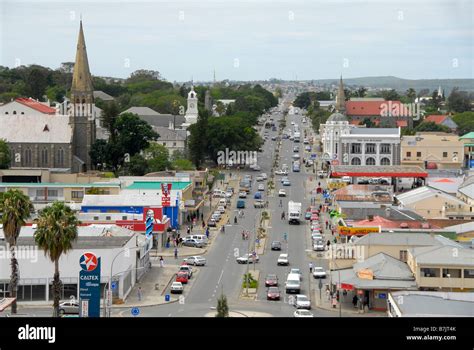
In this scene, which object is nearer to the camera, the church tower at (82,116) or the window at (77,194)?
the window at (77,194)

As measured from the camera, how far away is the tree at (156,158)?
50.5 metres

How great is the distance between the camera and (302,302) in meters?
23.0

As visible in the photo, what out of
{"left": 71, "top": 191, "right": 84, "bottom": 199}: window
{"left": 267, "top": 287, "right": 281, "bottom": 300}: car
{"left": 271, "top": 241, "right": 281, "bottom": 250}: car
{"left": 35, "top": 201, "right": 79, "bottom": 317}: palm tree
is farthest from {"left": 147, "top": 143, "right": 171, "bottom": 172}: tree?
{"left": 35, "top": 201, "right": 79, "bottom": 317}: palm tree

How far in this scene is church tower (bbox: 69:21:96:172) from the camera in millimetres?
51306

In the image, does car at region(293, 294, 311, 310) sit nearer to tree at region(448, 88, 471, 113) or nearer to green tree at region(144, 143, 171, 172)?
green tree at region(144, 143, 171, 172)

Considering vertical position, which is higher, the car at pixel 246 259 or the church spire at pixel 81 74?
the church spire at pixel 81 74

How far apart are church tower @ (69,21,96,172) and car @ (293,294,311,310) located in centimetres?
2963

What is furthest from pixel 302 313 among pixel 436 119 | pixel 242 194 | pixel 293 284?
pixel 436 119

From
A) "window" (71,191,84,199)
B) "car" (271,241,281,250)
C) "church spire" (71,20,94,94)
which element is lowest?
"car" (271,241,281,250)

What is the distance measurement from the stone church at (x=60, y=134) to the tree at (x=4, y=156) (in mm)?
936

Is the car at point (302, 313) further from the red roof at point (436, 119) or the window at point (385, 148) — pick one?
the red roof at point (436, 119)

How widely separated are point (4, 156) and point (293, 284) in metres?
27.3

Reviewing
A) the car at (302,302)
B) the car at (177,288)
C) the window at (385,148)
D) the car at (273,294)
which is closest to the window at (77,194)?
the car at (177,288)
